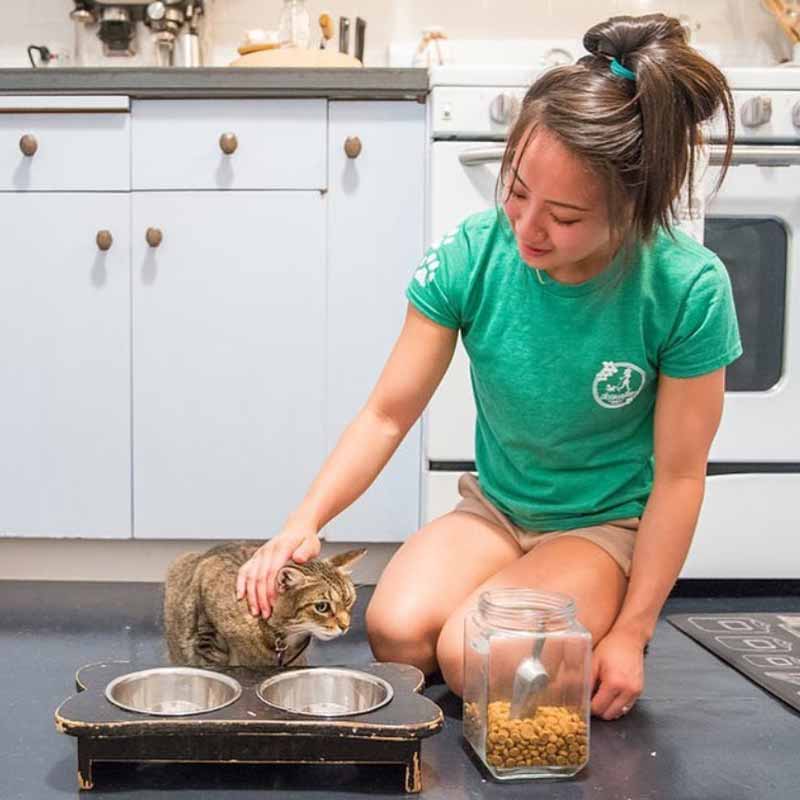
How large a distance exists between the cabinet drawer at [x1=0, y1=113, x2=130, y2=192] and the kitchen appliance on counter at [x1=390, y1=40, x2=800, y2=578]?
2.13 ft

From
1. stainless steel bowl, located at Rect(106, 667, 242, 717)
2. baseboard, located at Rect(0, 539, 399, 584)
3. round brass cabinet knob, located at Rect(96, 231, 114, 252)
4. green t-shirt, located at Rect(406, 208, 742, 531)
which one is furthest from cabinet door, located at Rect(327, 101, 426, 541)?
stainless steel bowl, located at Rect(106, 667, 242, 717)

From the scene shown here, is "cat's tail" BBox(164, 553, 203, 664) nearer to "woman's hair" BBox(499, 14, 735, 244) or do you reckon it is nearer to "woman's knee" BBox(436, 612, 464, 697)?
"woman's knee" BBox(436, 612, 464, 697)

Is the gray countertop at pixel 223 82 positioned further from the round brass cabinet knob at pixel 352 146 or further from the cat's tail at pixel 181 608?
the cat's tail at pixel 181 608

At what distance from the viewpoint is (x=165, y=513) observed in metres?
2.27

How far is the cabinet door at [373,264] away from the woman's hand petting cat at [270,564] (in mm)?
992

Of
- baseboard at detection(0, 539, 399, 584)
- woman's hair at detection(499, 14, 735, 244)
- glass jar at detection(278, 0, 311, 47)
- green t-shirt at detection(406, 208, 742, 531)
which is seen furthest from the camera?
glass jar at detection(278, 0, 311, 47)

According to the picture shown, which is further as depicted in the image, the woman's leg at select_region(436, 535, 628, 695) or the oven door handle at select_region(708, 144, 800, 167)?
the oven door handle at select_region(708, 144, 800, 167)

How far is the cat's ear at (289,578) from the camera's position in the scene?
1.23 m

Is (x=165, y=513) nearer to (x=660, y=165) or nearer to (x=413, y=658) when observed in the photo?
(x=413, y=658)

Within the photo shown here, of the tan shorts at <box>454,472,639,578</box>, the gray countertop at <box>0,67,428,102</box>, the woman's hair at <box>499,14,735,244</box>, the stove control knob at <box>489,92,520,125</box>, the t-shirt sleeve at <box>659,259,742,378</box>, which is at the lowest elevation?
the tan shorts at <box>454,472,639,578</box>

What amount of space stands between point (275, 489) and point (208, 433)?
Answer: 0.18m

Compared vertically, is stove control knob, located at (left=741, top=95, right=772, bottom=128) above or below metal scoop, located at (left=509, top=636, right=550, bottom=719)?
above

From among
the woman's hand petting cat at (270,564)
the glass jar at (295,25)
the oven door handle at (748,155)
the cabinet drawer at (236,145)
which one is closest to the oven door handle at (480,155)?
the oven door handle at (748,155)

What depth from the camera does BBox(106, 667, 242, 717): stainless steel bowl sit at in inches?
50.3
